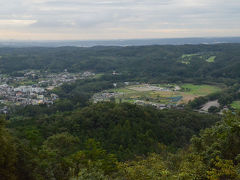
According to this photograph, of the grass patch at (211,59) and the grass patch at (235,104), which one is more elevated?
the grass patch at (211,59)

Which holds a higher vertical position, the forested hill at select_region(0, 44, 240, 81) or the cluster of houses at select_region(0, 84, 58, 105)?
the forested hill at select_region(0, 44, 240, 81)

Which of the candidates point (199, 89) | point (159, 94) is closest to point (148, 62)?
point (199, 89)

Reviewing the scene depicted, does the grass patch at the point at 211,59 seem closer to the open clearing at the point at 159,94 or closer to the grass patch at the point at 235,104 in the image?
the open clearing at the point at 159,94

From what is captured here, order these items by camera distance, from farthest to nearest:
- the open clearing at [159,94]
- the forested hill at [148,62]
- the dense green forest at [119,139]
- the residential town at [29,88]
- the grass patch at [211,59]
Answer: the grass patch at [211,59] → the forested hill at [148,62] → the open clearing at [159,94] → the residential town at [29,88] → the dense green forest at [119,139]

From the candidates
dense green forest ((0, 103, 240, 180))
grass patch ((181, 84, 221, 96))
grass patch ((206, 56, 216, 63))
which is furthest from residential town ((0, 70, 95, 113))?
grass patch ((206, 56, 216, 63))

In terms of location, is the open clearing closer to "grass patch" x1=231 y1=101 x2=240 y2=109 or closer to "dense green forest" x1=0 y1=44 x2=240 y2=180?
"dense green forest" x1=0 y1=44 x2=240 y2=180

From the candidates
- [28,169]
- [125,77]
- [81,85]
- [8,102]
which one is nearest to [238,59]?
[125,77]

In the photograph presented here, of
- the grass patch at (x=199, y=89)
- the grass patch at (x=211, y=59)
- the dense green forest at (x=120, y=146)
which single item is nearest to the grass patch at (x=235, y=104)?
the grass patch at (x=199, y=89)
